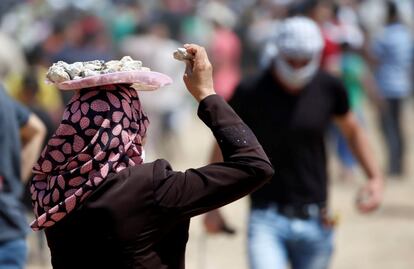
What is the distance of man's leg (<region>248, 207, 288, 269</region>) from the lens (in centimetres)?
527

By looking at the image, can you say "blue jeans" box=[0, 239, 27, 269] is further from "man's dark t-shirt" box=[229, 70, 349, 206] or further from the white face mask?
the white face mask

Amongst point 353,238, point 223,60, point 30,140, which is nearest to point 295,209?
point 30,140

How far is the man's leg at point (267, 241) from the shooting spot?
207 inches

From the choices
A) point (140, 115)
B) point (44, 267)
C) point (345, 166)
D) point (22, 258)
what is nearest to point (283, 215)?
point (22, 258)

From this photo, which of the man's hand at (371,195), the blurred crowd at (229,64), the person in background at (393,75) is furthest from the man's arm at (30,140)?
the person in background at (393,75)

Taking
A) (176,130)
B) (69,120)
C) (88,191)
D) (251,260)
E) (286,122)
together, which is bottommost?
(176,130)

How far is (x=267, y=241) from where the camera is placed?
17.5 feet

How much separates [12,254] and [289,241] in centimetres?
139

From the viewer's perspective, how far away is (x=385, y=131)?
13531mm

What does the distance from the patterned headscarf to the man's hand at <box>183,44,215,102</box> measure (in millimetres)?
196

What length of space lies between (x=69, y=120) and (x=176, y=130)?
1258 centimetres

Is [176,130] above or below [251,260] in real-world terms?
below

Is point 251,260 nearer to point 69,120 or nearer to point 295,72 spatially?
point 295,72

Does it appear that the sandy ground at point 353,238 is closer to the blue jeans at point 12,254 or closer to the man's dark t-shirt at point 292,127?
the man's dark t-shirt at point 292,127
